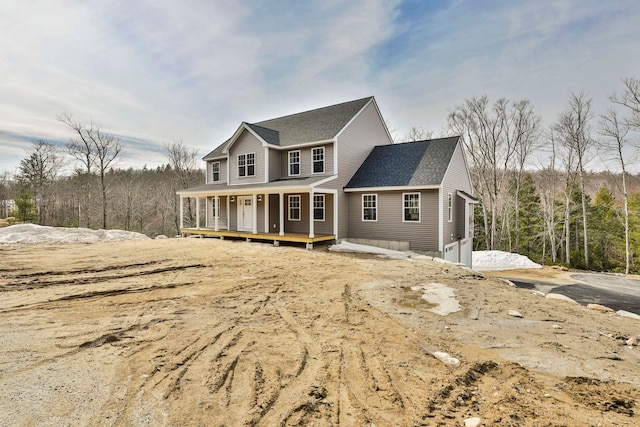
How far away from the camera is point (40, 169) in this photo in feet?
102

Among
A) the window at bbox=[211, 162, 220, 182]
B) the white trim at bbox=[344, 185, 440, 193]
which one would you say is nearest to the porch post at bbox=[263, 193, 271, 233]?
the white trim at bbox=[344, 185, 440, 193]

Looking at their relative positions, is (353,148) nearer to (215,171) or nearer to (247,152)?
(247,152)

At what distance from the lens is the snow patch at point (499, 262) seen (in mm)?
19870

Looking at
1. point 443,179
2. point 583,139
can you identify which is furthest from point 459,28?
point 583,139

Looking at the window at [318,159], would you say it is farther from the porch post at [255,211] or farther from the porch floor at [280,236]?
the porch post at [255,211]

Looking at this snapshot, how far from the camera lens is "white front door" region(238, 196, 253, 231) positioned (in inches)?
687

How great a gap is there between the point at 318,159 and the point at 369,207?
3819 millimetres

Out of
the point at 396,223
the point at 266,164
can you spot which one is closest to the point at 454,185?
the point at 396,223

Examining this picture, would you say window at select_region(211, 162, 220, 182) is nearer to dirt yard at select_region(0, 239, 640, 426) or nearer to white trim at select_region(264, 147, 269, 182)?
white trim at select_region(264, 147, 269, 182)

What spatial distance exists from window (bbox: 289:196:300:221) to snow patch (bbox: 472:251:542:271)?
42.0 feet

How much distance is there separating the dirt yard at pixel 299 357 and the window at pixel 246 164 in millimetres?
11017

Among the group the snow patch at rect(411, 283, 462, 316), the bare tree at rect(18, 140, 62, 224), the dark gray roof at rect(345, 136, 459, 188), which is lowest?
the snow patch at rect(411, 283, 462, 316)

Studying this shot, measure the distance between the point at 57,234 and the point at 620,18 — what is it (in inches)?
1150

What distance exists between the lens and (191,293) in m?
6.40
